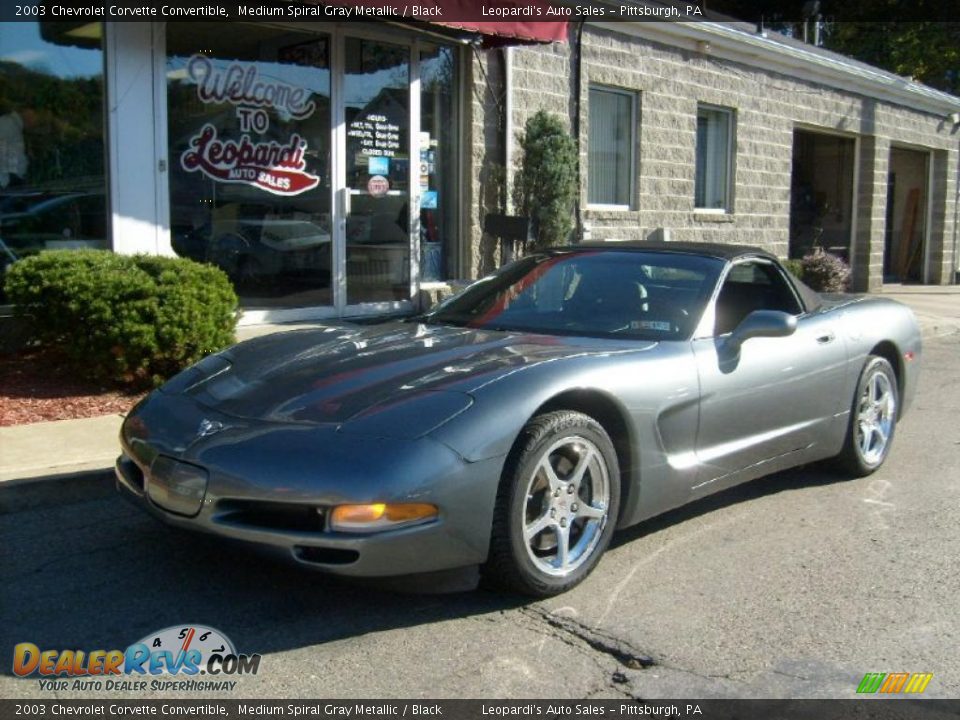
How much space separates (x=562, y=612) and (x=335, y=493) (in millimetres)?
1039

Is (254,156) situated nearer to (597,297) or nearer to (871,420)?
(597,297)

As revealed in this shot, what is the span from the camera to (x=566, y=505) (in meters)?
3.92

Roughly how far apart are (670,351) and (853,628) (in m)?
1.39

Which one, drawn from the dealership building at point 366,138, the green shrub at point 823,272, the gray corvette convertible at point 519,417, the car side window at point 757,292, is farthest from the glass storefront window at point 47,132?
the green shrub at point 823,272

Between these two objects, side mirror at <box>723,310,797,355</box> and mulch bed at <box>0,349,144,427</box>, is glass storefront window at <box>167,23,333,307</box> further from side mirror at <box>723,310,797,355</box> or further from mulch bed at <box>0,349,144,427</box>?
side mirror at <box>723,310,797,355</box>

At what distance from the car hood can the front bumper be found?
0.53 ft

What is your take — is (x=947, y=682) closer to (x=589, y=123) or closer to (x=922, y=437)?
(x=922, y=437)

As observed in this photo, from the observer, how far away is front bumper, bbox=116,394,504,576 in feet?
11.1

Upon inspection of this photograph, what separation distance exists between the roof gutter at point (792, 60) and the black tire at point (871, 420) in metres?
7.74

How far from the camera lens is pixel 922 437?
710 cm

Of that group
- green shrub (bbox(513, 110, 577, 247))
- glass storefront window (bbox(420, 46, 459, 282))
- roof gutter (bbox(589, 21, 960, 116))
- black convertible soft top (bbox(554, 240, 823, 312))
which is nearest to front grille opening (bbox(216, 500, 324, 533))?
black convertible soft top (bbox(554, 240, 823, 312))

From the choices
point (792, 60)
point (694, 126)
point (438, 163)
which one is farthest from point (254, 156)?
point (792, 60)

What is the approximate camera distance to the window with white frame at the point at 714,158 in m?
14.9

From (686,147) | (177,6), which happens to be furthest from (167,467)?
(686,147)
